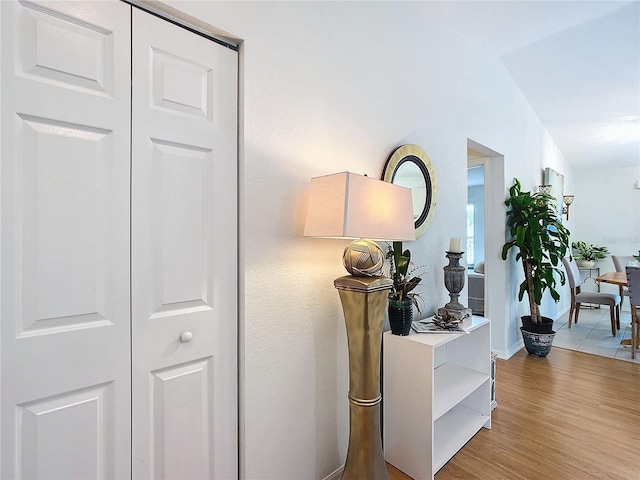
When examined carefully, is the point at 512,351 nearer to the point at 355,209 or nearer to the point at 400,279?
the point at 400,279

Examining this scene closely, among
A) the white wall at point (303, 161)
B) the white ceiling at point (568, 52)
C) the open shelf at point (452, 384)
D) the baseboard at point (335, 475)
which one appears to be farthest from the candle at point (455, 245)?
the white ceiling at point (568, 52)

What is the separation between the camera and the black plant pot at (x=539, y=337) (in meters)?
3.24

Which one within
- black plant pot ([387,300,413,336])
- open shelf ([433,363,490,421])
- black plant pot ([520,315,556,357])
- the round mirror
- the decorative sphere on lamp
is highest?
the round mirror

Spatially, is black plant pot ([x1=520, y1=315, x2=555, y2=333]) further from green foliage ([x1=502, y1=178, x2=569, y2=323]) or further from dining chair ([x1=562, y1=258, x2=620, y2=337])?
Answer: dining chair ([x1=562, y1=258, x2=620, y2=337])

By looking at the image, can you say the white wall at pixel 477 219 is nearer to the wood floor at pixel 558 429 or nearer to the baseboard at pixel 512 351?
the baseboard at pixel 512 351

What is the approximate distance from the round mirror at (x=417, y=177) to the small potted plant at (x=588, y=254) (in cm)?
540

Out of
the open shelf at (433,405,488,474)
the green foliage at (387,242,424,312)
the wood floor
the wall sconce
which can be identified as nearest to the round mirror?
the green foliage at (387,242,424,312)

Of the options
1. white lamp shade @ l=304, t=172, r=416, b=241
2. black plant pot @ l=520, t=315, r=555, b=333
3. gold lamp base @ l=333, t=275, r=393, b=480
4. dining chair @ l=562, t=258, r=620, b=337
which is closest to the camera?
white lamp shade @ l=304, t=172, r=416, b=241

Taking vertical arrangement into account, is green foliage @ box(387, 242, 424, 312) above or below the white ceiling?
below

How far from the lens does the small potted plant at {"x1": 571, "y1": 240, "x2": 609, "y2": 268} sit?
5.77 metres

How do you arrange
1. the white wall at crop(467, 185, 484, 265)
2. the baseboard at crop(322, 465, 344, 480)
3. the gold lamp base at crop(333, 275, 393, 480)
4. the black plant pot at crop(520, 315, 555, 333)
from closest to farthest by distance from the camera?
the gold lamp base at crop(333, 275, 393, 480)
the baseboard at crop(322, 465, 344, 480)
the black plant pot at crop(520, 315, 555, 333)
the white wall at crop(467, 185, 484, 265)

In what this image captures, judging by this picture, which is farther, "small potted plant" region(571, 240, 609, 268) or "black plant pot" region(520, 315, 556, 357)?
"small potted plant" region(571, 240, 609, 268)

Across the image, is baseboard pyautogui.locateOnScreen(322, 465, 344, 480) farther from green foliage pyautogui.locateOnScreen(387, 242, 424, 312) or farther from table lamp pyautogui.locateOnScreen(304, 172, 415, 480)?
green foliage pyautogui.locateOnScreen(387, 242, 424, 312)

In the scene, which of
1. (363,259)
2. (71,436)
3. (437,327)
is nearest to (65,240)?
(71,436)
